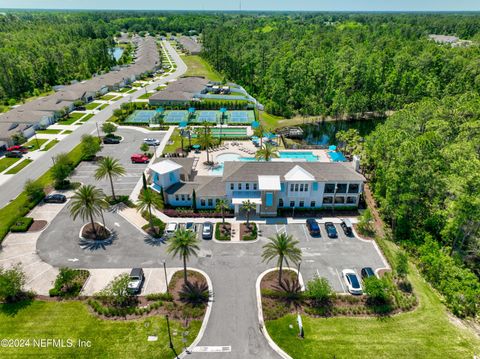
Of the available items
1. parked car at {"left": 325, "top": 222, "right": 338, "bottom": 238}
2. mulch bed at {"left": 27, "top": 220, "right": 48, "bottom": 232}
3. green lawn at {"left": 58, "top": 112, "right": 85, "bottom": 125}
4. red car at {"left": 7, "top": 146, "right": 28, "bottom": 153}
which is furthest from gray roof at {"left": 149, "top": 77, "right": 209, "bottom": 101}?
parked car at {"left": 325, "top": 222, "right": 338, "bottom": 238}

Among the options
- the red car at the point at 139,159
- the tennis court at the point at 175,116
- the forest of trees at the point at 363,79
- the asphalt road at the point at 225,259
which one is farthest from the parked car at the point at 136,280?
the forest of trees at the point at 363,79

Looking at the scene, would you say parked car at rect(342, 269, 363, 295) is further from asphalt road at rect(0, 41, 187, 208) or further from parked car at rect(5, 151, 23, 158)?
parked car at rect(5, 151, 23, 158)

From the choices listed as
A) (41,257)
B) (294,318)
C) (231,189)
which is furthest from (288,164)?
(41,257)

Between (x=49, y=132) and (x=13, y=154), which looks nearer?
(x=13, y=154)

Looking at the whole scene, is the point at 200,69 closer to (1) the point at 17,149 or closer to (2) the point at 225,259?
(1) the point at 17,149

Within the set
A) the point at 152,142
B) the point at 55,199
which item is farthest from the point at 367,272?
the point at 152,142

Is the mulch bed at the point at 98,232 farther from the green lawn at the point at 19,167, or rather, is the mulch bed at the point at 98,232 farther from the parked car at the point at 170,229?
the green lawn at the point at 19,167
